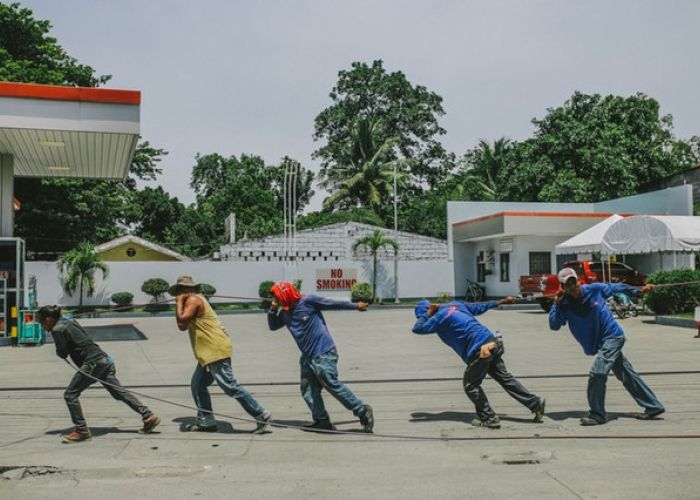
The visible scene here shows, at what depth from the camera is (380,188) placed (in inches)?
1941

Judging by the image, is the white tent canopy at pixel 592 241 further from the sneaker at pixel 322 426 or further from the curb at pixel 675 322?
the sneaker at pixel 322 426

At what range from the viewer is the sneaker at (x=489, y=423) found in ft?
24.4

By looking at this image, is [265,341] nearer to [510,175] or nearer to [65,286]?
[65,286]

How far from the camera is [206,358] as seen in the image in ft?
24.6

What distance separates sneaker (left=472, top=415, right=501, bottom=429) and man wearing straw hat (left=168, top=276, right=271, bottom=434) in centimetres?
214

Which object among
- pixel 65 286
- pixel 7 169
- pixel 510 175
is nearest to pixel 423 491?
pixel 7 169

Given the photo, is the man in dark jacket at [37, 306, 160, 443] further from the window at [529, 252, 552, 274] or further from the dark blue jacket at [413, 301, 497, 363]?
the window at [529, 252, 552, 274]

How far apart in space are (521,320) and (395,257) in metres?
13.1

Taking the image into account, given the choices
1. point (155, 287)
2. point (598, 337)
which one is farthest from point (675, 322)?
point (155, 287)

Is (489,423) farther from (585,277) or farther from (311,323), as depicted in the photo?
(585,277)

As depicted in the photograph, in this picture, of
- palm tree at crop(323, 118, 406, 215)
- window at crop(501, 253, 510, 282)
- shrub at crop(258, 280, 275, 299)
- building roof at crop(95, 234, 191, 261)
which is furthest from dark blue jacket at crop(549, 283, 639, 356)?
palm tree at crop(323, 118, 406, 215)

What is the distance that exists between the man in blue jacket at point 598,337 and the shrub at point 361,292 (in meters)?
25.2

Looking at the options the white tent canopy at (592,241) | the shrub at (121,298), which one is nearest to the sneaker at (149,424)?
the white tent canopy at (592,241)

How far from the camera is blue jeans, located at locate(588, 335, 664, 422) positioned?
7.56m
